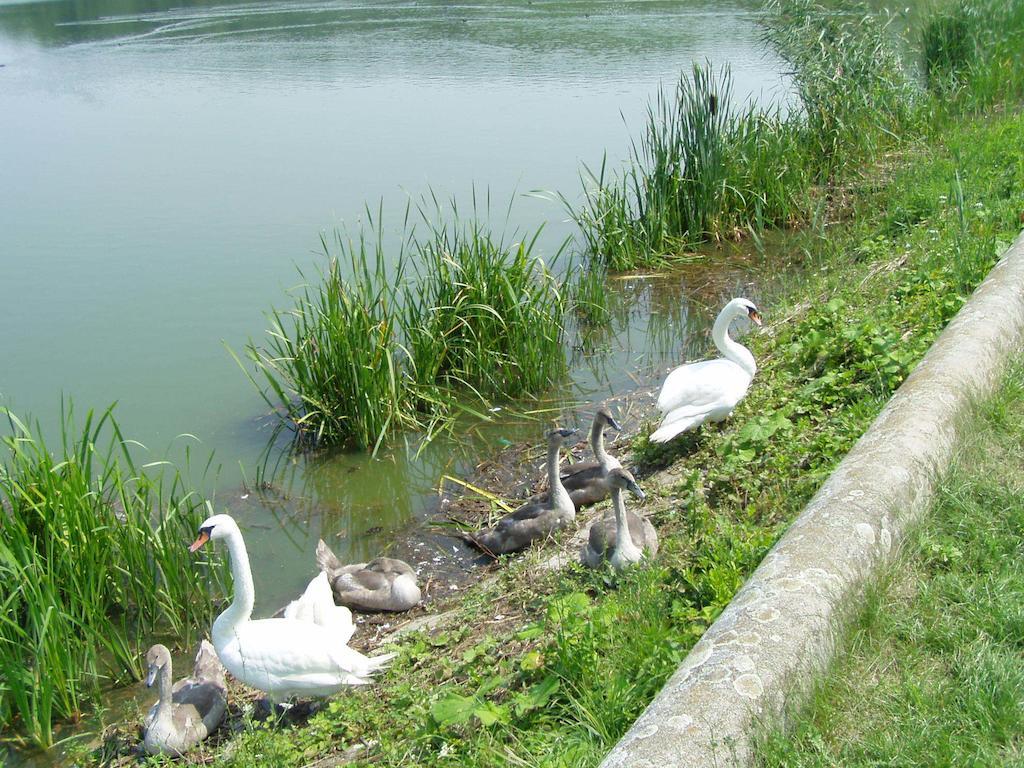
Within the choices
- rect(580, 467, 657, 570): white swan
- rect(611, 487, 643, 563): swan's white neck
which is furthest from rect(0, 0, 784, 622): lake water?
rect(611, 487, 643, 563): swan's white neck

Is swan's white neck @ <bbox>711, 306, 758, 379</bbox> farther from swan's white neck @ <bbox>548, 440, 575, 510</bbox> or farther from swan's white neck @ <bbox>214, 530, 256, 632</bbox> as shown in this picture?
swan's white neck @ <bbox>214, 530, 256, 632</bbox>

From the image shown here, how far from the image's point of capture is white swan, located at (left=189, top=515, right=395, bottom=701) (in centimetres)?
450

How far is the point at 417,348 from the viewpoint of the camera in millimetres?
7426

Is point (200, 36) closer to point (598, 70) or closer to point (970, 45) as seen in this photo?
point (598, 70)

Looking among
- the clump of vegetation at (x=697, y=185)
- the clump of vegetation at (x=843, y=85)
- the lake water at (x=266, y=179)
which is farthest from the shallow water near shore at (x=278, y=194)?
the clump of vegetation at (x=843, y=85)

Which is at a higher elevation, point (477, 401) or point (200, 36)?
point (200, 36)

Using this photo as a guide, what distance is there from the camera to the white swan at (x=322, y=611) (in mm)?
4973

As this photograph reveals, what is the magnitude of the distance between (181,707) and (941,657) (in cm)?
318

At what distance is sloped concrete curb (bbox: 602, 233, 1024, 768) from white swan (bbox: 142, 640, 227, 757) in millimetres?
2546

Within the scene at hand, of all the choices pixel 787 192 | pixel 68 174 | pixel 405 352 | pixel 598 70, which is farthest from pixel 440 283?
pixel 598 70

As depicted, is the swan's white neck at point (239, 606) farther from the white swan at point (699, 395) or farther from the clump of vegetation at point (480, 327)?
the clump of vegetation at point (480, 327)

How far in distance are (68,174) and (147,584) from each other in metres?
9.90

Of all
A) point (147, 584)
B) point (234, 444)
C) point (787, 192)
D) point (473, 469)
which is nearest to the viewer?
point (147, 584)

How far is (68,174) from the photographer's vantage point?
1357cm
